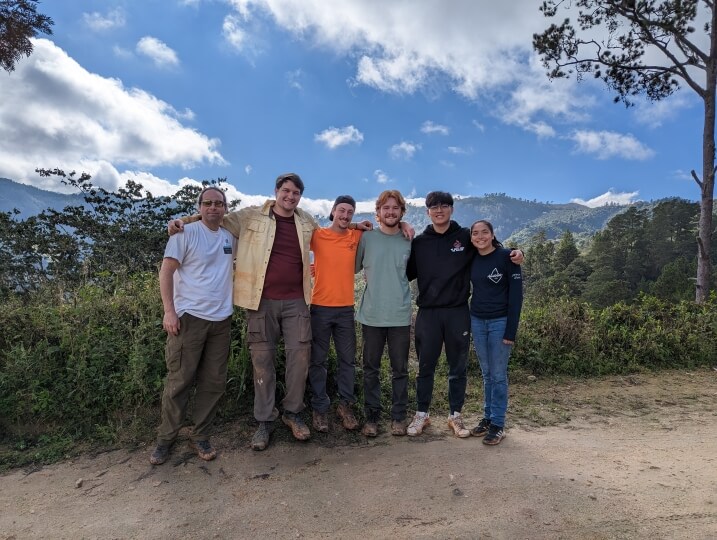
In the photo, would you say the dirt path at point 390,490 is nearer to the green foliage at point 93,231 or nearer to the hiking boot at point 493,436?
the hiking boot at point 493,436

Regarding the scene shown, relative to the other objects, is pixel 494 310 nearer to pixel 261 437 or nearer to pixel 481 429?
pixel 481 429

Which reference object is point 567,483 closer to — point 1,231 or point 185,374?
point 185,374

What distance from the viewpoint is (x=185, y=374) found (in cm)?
350

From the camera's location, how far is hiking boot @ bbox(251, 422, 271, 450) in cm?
366

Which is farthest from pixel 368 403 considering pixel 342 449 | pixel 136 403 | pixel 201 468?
pixel 136 403

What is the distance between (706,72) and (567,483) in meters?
12.9

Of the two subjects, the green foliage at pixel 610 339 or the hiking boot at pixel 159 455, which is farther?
the green foliage at pixel 610 339

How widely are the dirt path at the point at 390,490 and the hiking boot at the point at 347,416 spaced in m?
0.15

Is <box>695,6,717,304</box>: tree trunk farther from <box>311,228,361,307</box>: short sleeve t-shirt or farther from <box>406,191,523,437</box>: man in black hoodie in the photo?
<box>311,228,361,307</box>: short sleeve t-shirt

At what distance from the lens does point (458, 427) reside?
406 cm

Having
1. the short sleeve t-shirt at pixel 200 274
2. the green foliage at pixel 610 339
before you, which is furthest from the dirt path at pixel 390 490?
the green foliage at pixel 610 339

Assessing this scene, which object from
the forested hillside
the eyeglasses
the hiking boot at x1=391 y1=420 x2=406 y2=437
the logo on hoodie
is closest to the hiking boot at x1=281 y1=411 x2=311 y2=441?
the forested hillside

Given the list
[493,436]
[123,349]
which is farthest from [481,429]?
[123,349]

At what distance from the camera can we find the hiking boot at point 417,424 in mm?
4047
